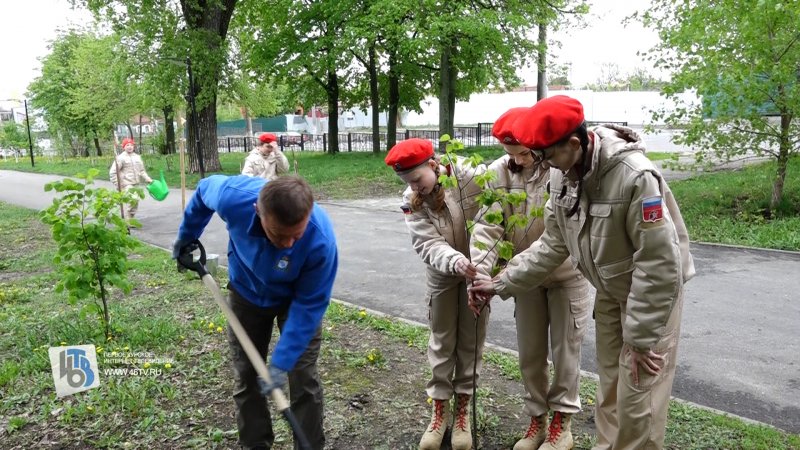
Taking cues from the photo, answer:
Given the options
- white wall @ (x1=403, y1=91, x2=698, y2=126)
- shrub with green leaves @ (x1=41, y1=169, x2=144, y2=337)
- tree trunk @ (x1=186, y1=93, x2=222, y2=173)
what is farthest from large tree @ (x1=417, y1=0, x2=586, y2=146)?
white wall @ (x1=403, y1=91, x2=698, y2=126)

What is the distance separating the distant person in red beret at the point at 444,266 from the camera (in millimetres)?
3096

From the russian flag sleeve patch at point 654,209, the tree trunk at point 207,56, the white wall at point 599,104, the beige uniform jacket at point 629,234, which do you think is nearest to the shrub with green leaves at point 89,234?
the beige uniform jacket at point 629,234

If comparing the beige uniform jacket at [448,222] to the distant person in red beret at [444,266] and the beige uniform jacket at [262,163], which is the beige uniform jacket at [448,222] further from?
the beige uniform jacket at [262,163]

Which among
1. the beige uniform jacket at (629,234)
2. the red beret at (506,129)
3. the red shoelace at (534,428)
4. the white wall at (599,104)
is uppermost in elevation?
the white wall at (599,104)

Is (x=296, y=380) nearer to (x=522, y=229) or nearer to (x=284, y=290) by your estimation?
(x=284, y=290)

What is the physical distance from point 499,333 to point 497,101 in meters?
39.5

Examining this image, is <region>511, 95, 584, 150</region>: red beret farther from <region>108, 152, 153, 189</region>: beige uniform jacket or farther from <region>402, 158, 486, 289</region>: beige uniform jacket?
<region>108, 152, 153, 189</region>: beige uniform jacket

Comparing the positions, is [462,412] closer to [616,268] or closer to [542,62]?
[616,268]

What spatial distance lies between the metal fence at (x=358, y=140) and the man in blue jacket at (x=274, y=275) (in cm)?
2242

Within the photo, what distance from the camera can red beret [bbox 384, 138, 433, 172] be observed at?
9.93ft

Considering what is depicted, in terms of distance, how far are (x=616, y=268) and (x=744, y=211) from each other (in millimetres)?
8750

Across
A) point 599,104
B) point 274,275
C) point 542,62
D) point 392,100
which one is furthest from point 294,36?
point 599,104

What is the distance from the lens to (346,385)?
13.7 ft

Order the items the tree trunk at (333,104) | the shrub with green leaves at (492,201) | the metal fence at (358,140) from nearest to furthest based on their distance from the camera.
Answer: the shrub with green leaves at (492,201) → the tree trunk at (333,104) → the metal fence at (358,140)
